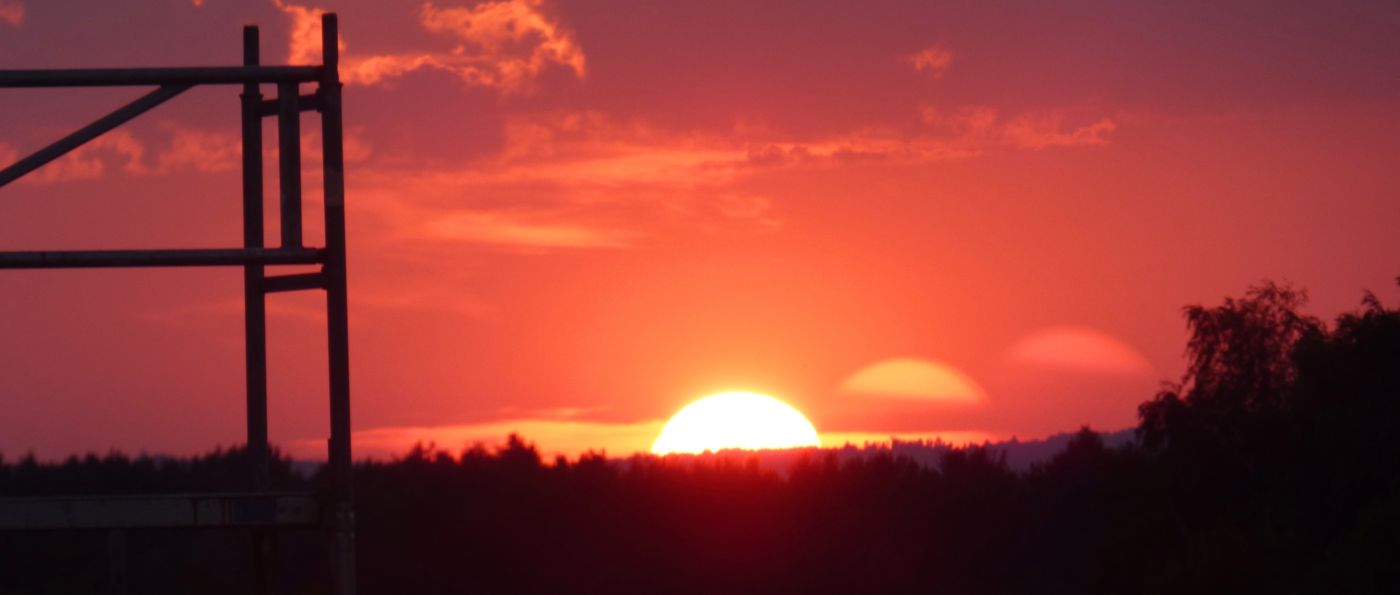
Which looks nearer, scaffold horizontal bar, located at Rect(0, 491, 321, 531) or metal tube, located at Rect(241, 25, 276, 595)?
scaffold horizontal bar, located at Rect(0, 491, 321, 531)

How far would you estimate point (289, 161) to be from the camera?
1332 cm

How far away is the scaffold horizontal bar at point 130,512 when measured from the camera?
40.9 feet

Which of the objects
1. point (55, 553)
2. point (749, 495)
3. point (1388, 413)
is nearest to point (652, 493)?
point (749, 495)

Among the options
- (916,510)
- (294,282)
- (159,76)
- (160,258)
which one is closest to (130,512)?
(160,258)

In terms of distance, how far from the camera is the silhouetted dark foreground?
28562 mm

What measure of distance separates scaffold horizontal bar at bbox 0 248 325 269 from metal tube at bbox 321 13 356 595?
0.71 ft

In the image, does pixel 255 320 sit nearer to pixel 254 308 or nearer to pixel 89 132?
pixel 254 308

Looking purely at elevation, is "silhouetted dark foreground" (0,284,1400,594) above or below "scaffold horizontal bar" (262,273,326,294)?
below

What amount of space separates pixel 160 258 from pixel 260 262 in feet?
2.40

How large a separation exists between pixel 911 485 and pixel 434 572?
12.1 metres

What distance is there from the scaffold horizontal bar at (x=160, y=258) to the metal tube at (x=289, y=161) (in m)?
0.14

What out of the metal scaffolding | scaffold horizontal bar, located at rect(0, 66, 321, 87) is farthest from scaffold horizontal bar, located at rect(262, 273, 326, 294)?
scaffold horizontal bar, located at rect(0, 66, 321, 87)

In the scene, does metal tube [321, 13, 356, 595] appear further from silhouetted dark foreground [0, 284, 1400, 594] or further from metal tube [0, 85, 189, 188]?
silhouetted dark foreground [0, 284, 1400, 594]

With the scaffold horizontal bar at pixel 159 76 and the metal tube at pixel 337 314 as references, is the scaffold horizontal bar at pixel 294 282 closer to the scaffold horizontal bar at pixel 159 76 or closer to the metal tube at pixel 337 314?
the metal tube at pixel 337 314
